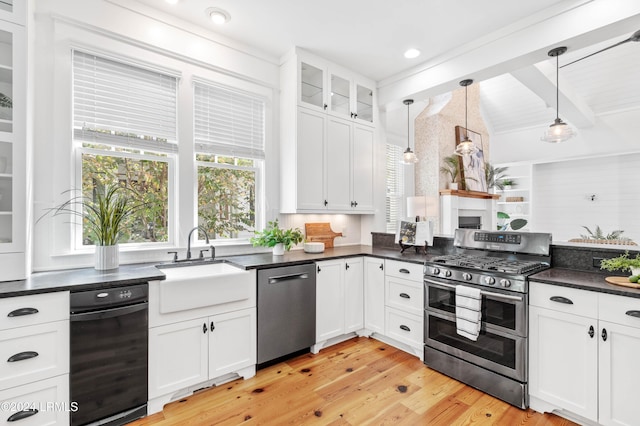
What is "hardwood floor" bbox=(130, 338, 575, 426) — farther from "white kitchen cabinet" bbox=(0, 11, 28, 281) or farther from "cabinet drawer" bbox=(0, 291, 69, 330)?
"white kitchen cabinet" bbox=(0, 11, 28, 281)

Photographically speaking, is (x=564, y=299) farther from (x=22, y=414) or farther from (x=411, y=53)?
(x=22, y=414)

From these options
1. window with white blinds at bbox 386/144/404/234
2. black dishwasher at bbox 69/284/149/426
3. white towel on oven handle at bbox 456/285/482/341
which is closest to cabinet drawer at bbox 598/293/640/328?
white towel on oven handle at bbox 456/285/482/341

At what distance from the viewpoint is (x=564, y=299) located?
6.55ft

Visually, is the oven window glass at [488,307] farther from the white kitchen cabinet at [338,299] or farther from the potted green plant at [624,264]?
the white kitchen cabinet at [338,299]

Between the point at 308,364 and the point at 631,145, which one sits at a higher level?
the point at 631,145

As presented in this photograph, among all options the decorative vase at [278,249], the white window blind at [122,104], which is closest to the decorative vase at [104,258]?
the white window blind at [122,104]

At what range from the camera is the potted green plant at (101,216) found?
2.28 metres

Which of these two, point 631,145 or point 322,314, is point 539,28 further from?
point 631,145

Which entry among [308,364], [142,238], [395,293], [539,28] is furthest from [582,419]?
[142,238]

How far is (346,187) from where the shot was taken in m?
3.70

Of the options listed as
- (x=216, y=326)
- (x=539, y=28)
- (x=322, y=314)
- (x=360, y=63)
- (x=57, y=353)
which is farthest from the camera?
(x=360, y=63)

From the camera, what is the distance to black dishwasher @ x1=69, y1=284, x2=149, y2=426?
1.81m

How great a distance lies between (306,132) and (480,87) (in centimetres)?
517

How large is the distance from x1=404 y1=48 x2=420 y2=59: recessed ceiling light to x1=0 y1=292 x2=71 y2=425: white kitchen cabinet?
3.50 m
